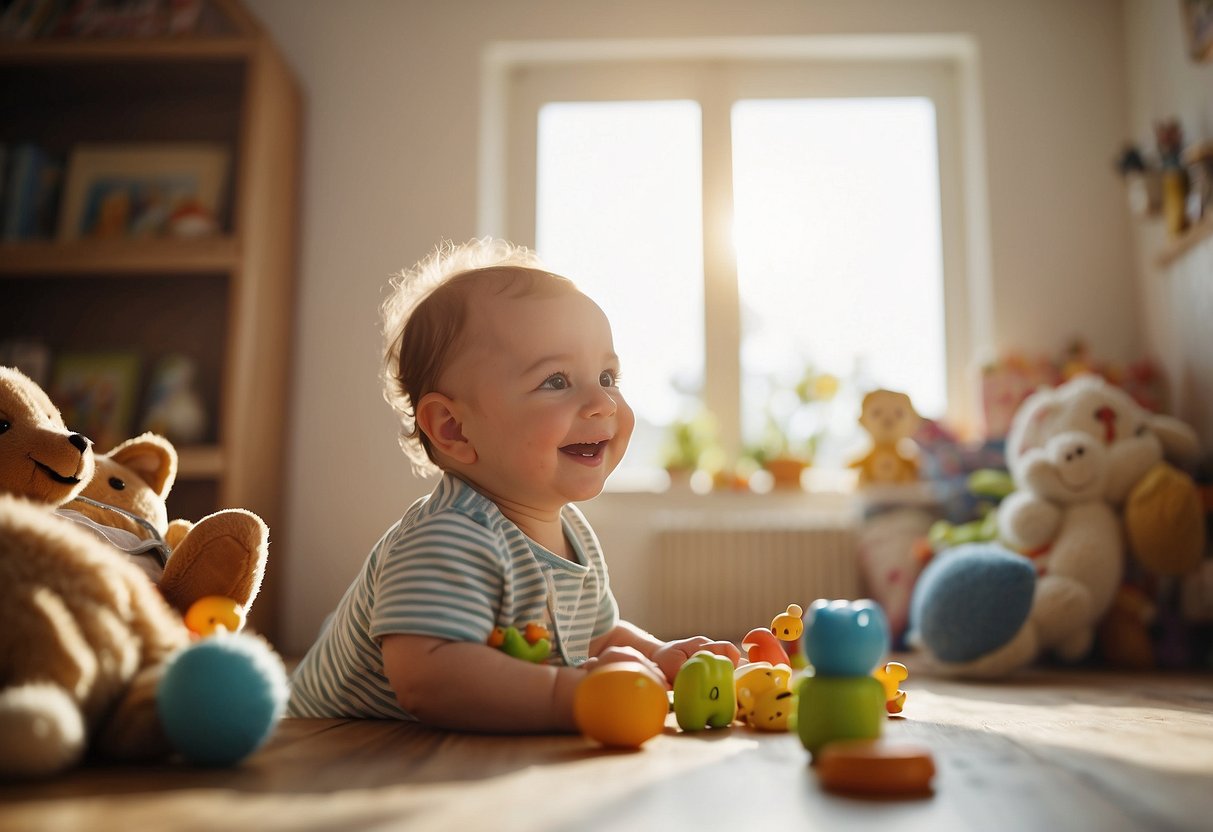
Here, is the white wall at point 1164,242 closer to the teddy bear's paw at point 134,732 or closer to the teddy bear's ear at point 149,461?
the teddy bear's ear at point 149,461

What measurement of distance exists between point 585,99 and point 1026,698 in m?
2.26

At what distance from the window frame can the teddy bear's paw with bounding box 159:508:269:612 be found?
2092 millimetres

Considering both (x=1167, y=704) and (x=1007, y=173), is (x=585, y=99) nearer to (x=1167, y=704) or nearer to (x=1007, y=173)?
(x=1007, y=173)

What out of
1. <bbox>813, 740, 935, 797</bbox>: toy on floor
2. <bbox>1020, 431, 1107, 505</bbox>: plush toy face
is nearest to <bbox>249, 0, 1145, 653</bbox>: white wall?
<bbox>1020, 431, 1107, 505</bbox>: plush toy face

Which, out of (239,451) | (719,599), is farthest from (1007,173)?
(239,451)

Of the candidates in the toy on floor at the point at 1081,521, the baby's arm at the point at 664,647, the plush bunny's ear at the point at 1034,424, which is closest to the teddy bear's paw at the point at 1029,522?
the toy on floor at the point at 1081,521

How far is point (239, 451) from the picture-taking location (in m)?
2.48

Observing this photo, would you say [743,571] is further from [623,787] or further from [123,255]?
[623,787]

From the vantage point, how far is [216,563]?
3.01ft

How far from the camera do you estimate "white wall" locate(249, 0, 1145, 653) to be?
109 inches

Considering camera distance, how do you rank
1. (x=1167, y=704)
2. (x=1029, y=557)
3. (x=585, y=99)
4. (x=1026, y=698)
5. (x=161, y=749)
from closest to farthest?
(x=161, y=749) → (x=1167, y=704) → (x=1026, y=698) → (x=1029, y=557) → (x=585, y=99)

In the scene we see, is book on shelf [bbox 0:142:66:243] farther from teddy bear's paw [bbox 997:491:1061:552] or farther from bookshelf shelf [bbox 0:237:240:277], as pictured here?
teddy bear's paw [bbox 997:491:1061:552]

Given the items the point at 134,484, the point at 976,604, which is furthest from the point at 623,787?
the point at 976,604

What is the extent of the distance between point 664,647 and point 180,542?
1.65ft
